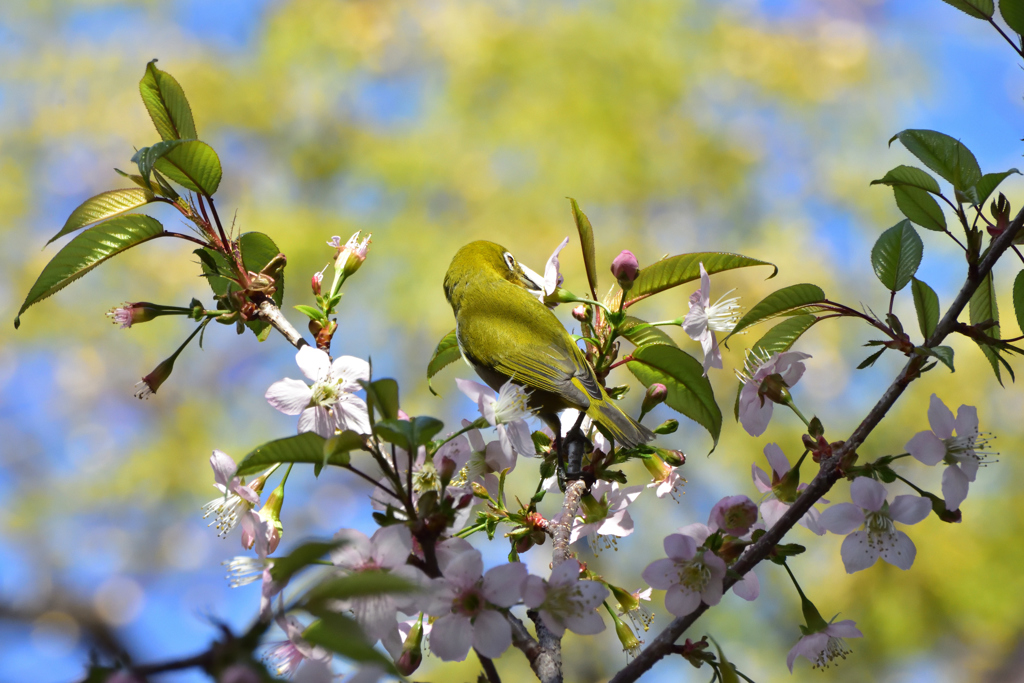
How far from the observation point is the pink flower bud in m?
0.79

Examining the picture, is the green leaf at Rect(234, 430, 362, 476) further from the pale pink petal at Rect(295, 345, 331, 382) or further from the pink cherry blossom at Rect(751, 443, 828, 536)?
the pink cherry blossom at Rect(751, 443, 828, 536)

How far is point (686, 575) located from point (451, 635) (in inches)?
10.5

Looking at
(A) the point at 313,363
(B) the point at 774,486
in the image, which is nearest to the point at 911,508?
(B) the point at 774,486

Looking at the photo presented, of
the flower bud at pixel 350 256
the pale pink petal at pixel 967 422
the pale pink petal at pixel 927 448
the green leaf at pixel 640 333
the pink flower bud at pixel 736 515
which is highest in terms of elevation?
the flower bud at pixel 350 256

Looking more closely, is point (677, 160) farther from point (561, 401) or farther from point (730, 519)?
point (730, 519)

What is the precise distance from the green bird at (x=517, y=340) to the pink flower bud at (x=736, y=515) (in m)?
0.37

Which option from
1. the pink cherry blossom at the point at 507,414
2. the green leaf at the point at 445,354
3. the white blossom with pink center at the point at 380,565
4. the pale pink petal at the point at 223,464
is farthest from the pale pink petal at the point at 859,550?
the pale pink petal at the point at 223,464

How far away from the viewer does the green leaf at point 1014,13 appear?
0.89 m

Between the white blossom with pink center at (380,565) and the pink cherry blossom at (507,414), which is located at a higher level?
the pink cherry blossom at (507,414)

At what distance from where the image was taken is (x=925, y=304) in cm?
99

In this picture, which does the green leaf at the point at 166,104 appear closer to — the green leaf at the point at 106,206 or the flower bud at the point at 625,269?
the green leaf at the point at 106,206

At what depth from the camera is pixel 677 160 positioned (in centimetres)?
829

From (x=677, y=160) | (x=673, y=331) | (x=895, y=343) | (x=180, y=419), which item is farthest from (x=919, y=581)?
(x=180, y=419)

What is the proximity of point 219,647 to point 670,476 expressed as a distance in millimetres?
826
